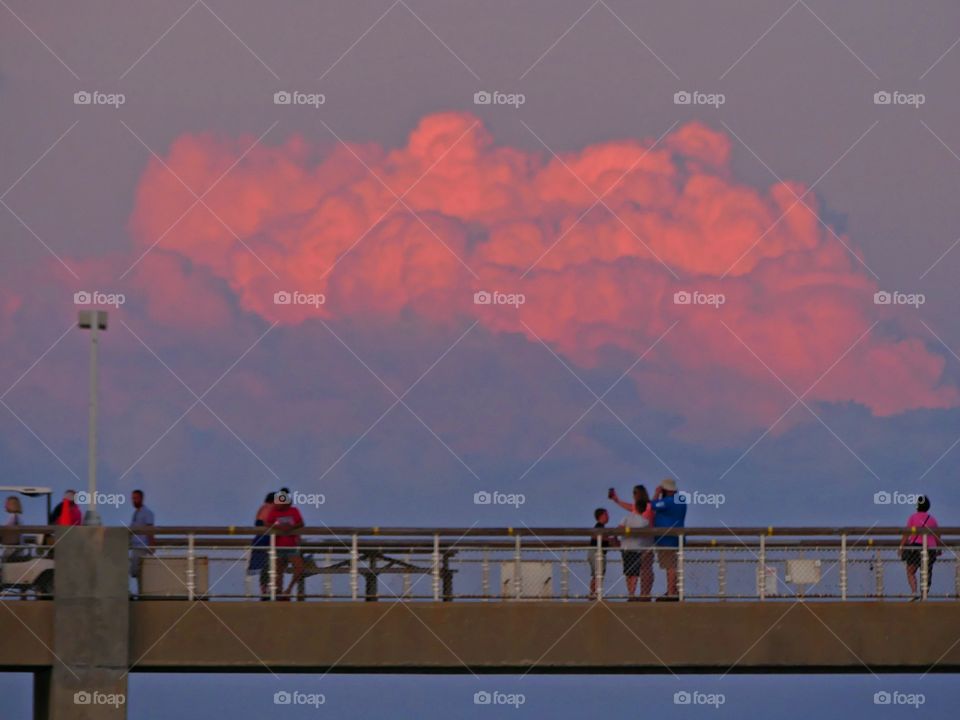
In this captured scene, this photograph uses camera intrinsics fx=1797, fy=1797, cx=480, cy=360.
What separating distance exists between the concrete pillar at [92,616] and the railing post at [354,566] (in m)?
2.72

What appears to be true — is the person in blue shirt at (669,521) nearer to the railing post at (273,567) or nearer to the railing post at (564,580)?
the railing post at (564,580)

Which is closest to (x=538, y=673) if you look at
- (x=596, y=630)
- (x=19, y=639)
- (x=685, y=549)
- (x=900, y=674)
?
(x=596, y=630)

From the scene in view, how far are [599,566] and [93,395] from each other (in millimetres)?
6527

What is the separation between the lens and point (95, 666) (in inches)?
850

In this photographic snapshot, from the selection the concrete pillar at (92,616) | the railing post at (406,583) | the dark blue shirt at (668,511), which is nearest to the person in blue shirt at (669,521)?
the dark blue shirt at (668,511)

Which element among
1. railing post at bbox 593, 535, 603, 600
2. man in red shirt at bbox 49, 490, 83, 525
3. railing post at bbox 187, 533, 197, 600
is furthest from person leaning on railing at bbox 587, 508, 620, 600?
man in red shirt at bbox 49, 490, 83, 525

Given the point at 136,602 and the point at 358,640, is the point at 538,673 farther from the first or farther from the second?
the point at 136,602

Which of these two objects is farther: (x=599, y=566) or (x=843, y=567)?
(x=843, y=567)

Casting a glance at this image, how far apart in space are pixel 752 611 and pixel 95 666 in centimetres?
804

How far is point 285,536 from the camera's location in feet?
72.8

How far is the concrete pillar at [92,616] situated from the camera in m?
21.6

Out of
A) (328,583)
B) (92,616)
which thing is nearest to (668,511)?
(328,583)

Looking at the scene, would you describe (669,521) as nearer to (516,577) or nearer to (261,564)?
(516,577)

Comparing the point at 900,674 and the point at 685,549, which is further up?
the point at 685,549
